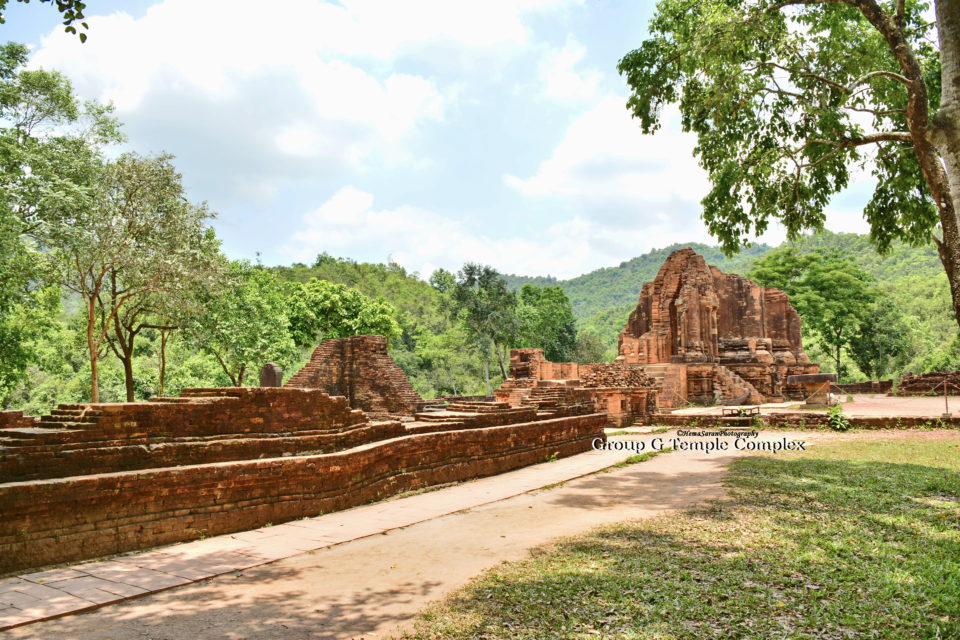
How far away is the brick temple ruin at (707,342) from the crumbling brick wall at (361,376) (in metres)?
6.04

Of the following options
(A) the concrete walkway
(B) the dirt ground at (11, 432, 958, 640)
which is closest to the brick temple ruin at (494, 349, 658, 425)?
(B) the dirt ground at (11, 432, 958, 640)

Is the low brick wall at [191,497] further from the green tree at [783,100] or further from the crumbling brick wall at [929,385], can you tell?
the crumbling brick wall at [929,385]

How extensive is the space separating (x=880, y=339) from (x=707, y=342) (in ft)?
62.9

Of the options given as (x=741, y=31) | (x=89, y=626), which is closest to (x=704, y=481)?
(x=741, y=31)

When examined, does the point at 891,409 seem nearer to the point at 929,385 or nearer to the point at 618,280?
the point at 929,385

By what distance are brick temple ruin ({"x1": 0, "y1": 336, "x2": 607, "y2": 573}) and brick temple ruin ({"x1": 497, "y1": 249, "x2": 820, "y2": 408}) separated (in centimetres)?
1312

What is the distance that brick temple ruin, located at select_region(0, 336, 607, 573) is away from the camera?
5.20 metres

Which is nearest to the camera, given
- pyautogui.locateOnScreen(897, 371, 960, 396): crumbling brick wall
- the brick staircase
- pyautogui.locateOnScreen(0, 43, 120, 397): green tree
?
pyautogui.locateOnScreen(0, 43, 120, 397): green tree

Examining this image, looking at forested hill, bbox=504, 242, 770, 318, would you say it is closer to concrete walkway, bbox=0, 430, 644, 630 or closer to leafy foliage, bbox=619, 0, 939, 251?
leafy foliage, bbox=619, 0, 939, 251

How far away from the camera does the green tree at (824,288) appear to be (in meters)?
37.2

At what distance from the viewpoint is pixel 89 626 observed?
3.89 meters

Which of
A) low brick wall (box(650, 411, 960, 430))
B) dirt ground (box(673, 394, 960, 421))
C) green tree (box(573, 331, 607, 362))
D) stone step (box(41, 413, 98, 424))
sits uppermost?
green tree (box(573, 331, 607, 362))

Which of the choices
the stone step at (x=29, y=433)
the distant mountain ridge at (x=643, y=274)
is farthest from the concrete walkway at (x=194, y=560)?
the distant mountain ridge at (x=643, y=274)

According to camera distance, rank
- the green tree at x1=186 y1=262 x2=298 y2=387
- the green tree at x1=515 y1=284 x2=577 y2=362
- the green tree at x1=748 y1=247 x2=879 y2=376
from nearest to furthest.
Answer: the green tree at x1=186 y1=262 x2=298 y2=387, the green tree at x1=748 y1=247 x2=879 y2=376, the green tree at x1=515 y1=284 x2=577 y2=362
